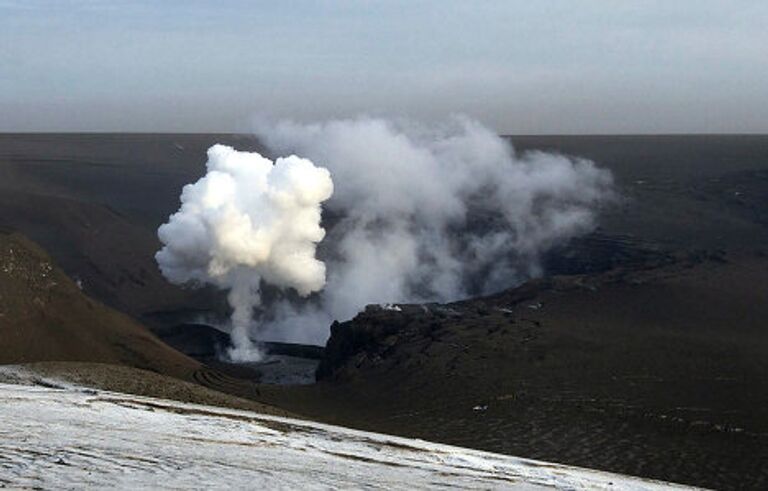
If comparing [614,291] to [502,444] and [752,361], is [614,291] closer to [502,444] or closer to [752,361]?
[752,361]

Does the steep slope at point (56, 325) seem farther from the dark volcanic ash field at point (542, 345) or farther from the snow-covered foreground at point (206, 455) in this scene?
the snow-covered foreground at point (206, 455)

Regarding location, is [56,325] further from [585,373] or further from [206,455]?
[206,455]

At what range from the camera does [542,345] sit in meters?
43.4

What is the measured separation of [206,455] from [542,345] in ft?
108

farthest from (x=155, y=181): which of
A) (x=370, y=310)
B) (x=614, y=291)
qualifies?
(x=614, y=291)

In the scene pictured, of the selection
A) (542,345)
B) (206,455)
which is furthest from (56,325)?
(206,455)

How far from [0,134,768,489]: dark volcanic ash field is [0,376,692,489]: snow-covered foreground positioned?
374 inches

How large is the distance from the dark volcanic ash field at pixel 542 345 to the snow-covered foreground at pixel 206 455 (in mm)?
9511

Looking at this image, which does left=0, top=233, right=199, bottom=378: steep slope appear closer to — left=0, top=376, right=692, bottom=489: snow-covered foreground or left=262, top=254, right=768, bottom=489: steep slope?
left=262, top=254, right=768, bottom=489: steep slope

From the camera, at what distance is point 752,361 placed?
129 ft

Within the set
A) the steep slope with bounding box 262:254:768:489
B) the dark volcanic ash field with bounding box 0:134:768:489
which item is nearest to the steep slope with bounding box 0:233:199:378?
the dark volcanic ash field with bounding box 0:134:768:489

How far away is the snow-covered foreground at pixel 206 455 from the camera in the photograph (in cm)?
1040

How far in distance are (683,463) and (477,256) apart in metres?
53.0

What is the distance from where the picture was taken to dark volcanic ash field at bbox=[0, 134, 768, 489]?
104ft
